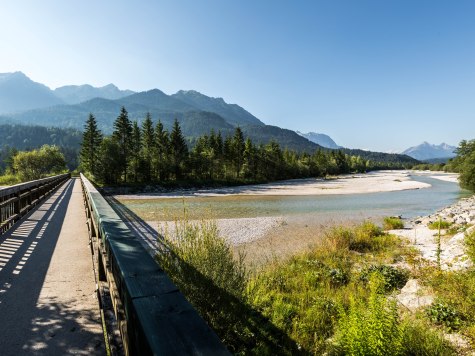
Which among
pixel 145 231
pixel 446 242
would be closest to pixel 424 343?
pixel 446 242

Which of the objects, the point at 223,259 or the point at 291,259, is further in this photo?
the point at 291,259

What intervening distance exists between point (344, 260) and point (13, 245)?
1036 centimetres

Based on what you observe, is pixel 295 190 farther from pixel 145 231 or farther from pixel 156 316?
pixel 156 316

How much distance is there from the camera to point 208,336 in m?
1.06

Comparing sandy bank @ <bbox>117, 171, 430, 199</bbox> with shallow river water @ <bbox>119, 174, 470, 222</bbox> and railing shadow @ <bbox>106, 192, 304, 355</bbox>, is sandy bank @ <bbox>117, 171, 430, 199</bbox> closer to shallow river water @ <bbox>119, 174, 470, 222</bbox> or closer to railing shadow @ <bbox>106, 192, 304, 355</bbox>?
shallow river water @ <bbox>119, 174, 470, 222</bbox>

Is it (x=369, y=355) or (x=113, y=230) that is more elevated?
(x=113, y=230)

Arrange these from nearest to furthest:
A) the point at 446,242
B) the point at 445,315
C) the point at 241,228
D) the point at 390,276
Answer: the point at 445,315 < the point at 390,276 < the point at 446,242 < the point at 241,228

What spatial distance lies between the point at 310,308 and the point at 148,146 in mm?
61344

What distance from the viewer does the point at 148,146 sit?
206 ft

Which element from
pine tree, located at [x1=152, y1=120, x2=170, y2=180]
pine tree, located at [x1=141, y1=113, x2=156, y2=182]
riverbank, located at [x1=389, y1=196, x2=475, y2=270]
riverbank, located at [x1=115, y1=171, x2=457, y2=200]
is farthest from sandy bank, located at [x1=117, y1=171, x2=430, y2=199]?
riverbank, located at [x1=389, y1=196, x2=475, y2=270]

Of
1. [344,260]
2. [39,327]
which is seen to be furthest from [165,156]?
[39,327]

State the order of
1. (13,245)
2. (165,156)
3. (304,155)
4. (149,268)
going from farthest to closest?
Result: (304,155) < (165,156) < (13,245) < (149,268)

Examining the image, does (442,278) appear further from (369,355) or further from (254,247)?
(254,247)

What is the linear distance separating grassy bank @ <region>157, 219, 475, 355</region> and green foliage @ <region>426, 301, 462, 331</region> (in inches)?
0.6
